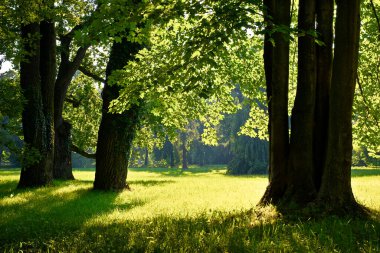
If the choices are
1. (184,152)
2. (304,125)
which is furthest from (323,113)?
(184,152)

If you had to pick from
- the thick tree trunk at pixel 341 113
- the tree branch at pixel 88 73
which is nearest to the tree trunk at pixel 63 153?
the tree branch at pixel 88 73

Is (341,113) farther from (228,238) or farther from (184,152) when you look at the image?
(184,152)

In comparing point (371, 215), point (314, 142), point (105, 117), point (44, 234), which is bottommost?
point (44, 234)

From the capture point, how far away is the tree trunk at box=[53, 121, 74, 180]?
80.1 feet

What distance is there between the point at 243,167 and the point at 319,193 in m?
48.4

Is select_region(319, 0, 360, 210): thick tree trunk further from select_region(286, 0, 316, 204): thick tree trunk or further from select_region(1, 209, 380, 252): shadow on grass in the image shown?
select_region(1, 209, 380, 252): shadow on grass

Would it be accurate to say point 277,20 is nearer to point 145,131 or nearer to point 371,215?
point 371,215

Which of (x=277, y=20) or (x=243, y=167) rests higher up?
(x=277, y=20)

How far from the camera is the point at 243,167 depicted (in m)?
55.6

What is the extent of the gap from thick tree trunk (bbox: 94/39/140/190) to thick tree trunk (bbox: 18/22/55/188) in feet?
9.04

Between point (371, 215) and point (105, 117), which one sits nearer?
point (371, 215)

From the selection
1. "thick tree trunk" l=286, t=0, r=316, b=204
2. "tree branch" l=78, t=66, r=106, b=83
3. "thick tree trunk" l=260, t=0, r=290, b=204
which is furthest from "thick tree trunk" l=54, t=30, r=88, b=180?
"thick tree trunk" l=286, t=0, r=316, b=204

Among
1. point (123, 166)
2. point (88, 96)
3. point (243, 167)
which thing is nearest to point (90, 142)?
point (88, 96)

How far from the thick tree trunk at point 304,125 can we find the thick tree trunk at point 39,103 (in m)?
11.6
